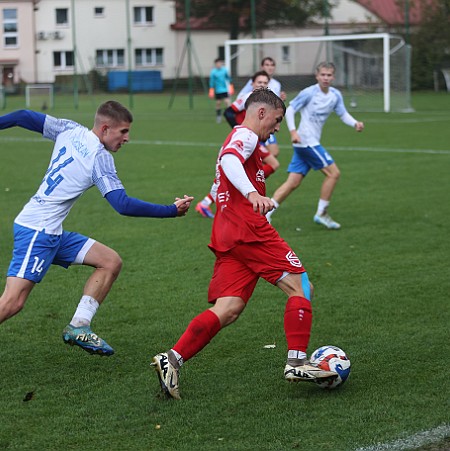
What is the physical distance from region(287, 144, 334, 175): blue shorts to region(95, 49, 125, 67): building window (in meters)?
38.4

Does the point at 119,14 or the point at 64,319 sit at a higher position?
the point at 119,14

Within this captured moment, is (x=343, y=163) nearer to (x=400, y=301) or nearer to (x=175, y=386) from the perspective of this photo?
(x=400, y=301)

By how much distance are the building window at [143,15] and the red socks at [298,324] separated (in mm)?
51711

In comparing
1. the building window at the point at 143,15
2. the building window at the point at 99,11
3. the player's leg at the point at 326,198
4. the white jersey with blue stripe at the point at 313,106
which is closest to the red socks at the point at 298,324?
the player's leg at the point at 326,198

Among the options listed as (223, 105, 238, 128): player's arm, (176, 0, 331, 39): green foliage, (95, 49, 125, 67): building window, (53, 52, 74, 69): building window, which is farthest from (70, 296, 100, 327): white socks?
(53, 52, 74, 69): building window

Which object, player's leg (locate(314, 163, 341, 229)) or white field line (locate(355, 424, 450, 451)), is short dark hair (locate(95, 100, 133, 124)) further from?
player's leg (locate(314, 163, 341, 229))

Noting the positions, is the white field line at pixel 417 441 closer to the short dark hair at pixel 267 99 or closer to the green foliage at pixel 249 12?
the short dark hair at pixel 267 99

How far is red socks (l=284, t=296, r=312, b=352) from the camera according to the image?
5355 mm

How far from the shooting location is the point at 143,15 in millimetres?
55938

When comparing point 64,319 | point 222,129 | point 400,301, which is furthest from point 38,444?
point 222,129

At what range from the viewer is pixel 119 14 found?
2098 inches

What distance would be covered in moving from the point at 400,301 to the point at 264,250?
7.94 feet

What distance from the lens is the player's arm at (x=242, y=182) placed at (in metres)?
5.04

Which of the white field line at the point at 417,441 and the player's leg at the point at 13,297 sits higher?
the player's leg at the point at 13,297
